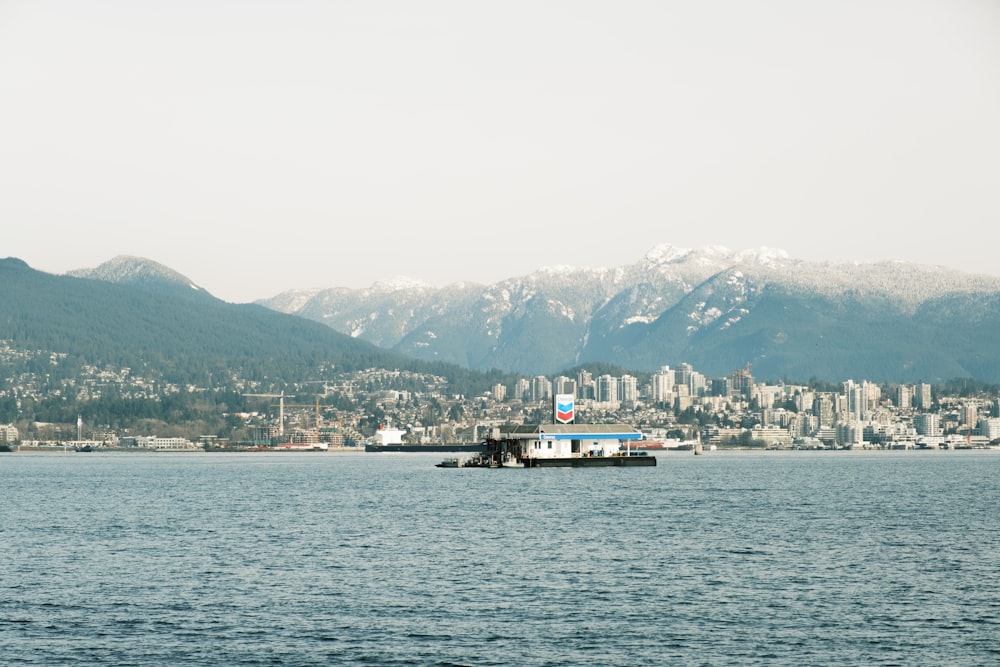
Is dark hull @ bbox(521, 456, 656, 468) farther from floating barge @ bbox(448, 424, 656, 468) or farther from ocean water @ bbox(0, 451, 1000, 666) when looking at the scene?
ocean water @ bbox(0, 451, 1000, 666)

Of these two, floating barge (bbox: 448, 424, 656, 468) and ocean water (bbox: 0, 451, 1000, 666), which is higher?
floating barge (bbox: 448, 424, 656, 468)

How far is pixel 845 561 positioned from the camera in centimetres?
6856

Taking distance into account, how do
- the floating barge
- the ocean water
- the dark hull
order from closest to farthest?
the ocean water
the dark hull
the floating barge

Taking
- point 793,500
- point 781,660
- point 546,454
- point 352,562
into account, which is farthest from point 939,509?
point 546,454

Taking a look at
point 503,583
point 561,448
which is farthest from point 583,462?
point 503,583

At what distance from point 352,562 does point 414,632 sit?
1971 cm

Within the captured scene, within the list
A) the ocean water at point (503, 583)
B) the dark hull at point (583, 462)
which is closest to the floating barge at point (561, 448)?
the dark hull at point (583, 462)

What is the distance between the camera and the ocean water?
47062 mm

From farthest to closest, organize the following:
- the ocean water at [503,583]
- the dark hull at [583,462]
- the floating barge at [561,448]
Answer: the floating barge at [561,448], the dark hull at [583,462], the ocean water at [503,583]

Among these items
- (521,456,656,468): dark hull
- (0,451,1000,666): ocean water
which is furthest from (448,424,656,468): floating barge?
(0,451,1000,666): ocean water

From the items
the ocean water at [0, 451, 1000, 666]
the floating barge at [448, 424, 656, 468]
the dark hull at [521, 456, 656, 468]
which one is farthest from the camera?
the floating barge at [448, 424, 656, 468]

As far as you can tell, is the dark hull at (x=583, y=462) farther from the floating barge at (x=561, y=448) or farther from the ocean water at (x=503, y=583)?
the ocean water at (x=503, y=583)

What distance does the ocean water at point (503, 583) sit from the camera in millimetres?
47062

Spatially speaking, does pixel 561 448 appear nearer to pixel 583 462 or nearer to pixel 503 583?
pixel 583 462
